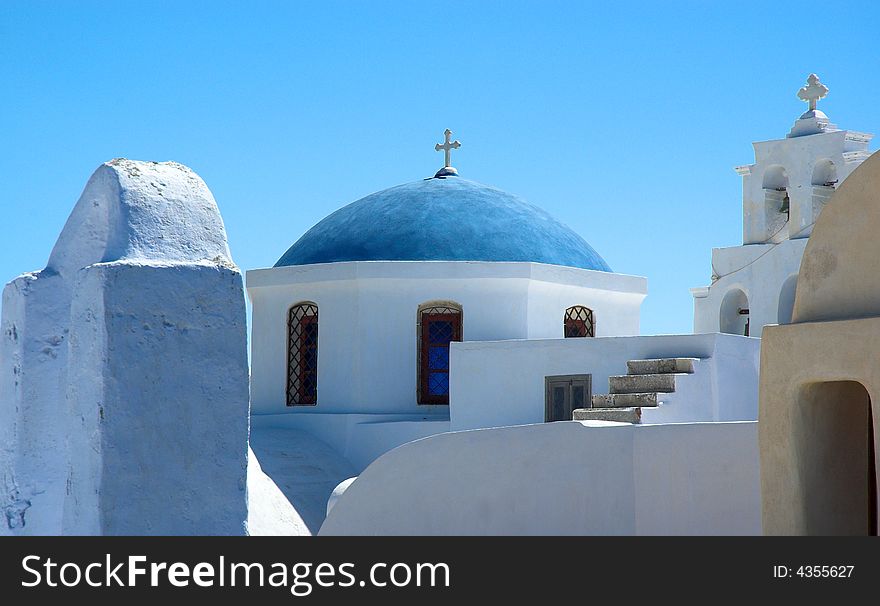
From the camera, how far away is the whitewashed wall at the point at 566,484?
321 inches

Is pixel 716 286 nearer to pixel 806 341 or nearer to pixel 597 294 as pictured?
pixel 597 294

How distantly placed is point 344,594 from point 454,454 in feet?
13.7

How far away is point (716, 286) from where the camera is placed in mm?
20188

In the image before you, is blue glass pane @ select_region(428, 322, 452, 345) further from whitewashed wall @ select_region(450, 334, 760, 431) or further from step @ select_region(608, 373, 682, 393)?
step @ select_region(608, 373, 682, 393)

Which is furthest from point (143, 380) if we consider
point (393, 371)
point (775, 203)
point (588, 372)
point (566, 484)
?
point (775, 203)

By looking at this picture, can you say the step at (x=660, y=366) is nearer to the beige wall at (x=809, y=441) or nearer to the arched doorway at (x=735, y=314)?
the arched doorway at (x=735, y=314)

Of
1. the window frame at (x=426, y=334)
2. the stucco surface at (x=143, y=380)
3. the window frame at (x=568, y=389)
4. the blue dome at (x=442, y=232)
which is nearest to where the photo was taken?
the stucco surface at (x=143, y=380)

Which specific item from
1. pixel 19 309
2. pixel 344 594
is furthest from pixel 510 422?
pixel 344 594

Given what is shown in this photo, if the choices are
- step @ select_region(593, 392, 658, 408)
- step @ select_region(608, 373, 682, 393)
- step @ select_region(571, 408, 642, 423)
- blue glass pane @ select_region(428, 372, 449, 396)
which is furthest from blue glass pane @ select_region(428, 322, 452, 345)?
step @ select_region(571, 408, 642, 423)

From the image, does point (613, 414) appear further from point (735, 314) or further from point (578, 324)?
point (735, 314)

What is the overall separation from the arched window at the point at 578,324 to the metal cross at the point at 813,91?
4890 millimetres

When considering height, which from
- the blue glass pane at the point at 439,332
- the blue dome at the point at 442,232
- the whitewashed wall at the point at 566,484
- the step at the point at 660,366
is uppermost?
the blue dome at the point at 442,232

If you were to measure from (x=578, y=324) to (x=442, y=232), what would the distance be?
2160 mm

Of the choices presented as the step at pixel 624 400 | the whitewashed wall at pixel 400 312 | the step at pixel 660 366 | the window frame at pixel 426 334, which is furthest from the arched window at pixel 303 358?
the step at pixel 624 400
